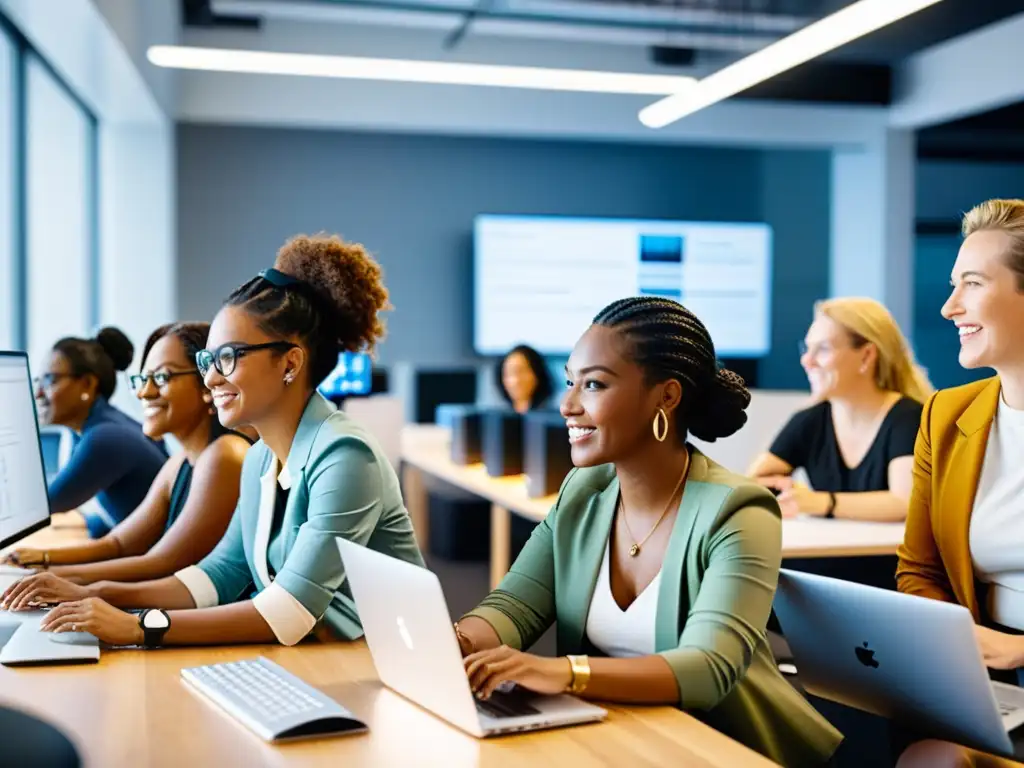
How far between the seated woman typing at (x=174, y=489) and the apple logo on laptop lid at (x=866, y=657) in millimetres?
1432

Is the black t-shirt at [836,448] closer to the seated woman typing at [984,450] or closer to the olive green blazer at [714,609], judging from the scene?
the seated woman typing at [984,450]

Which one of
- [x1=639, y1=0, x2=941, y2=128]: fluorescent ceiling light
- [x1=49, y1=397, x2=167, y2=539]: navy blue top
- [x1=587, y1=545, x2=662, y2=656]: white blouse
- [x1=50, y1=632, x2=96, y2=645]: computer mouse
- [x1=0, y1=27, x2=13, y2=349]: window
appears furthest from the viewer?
[x1=0, y1=27, x2=13, y2=349]: window

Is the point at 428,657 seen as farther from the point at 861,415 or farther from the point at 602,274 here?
the point at 602,274

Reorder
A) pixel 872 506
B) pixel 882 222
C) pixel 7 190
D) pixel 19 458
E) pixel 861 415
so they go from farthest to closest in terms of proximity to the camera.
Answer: pixel 882 222
pixel 7 190
pixel 861 415
pixel 872 506
pixel 19 458

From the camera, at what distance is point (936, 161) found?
955cm

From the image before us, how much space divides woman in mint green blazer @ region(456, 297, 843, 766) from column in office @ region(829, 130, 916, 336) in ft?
22.7

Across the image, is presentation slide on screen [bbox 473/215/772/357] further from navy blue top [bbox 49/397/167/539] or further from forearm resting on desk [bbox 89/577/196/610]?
forearm resting on desk [bbox 89/577/196/610]

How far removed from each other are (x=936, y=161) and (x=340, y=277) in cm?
828

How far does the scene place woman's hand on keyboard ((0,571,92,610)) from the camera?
2.19 m

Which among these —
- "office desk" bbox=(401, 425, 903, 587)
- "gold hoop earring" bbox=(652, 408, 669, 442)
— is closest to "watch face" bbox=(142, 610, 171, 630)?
"gold hoop earring" bbox=(652, 408, 669, 442)

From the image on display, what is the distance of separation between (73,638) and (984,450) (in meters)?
1.73

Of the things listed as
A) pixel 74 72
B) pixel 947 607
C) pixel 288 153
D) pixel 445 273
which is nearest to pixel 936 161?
pixel 445 273

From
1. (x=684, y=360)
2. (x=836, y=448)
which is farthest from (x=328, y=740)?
(x=836, y=448)

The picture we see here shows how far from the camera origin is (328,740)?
1555 millimetres
